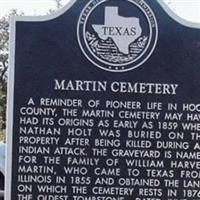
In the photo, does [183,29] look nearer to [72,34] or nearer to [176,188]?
[72,34]

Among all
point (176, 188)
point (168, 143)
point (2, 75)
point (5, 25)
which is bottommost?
point (176, 188)

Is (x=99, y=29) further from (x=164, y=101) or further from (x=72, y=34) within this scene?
(x=164, y=101)

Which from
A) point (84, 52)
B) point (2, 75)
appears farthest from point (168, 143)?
point (2, 75)

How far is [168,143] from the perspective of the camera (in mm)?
4715

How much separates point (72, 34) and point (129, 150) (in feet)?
2.87

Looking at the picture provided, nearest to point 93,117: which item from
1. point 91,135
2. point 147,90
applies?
point 91,135

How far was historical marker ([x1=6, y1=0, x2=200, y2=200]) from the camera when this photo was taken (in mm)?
4711

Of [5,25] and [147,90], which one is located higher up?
[5,25]

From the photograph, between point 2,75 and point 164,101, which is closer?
point 164,101

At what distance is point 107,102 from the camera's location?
4.72 m

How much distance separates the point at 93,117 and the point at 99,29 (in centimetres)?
59

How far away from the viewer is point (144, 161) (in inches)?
186

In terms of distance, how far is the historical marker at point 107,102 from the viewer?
471cm

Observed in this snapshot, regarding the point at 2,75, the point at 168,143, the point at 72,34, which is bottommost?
the point at 168,143
